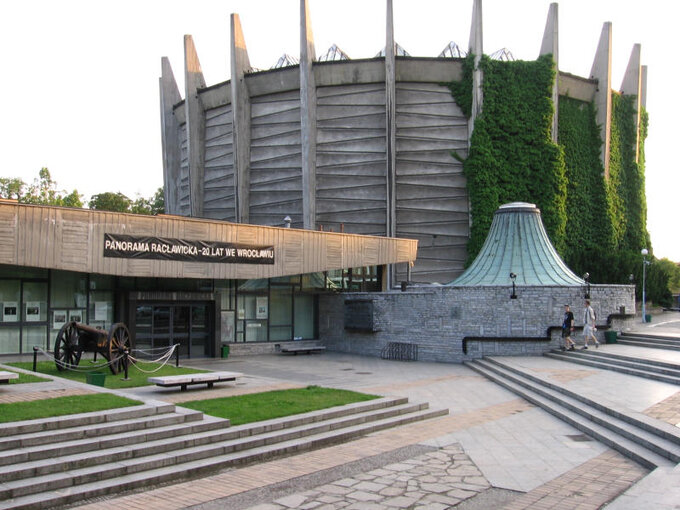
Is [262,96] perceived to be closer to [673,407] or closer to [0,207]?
[0,207]

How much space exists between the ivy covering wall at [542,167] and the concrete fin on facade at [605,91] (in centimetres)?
36

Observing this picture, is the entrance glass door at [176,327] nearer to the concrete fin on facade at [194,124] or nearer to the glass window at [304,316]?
the glass window at [304,316]

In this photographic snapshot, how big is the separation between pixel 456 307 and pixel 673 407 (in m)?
12.1

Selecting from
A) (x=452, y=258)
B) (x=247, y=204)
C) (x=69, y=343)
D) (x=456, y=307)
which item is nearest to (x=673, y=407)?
(x=456, y=307)

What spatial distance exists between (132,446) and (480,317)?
1635 cm

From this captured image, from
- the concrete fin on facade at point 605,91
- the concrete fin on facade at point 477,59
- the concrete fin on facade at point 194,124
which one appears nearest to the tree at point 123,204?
the concrete fin on facade at point 194,124

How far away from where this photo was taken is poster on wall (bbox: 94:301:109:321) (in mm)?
22312

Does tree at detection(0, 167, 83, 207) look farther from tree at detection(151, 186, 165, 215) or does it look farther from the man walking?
the man walking

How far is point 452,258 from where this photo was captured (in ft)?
127

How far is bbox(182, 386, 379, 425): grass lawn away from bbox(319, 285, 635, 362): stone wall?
10.2 meters

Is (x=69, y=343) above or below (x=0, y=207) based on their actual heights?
below

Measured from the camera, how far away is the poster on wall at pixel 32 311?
67.6ft

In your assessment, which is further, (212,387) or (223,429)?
(212,387)

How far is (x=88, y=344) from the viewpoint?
16.2m
